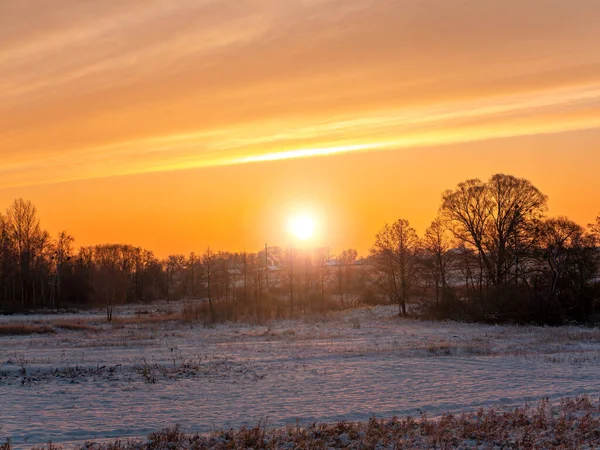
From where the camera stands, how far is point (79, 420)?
1396cm

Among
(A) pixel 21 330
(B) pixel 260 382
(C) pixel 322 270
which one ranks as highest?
(C) pixel 322 270

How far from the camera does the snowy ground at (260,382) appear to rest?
14.3 meters

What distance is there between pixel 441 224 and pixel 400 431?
5229cm

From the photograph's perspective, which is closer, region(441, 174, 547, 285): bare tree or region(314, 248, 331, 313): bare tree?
region(441, 174, 547, 285): bare tree

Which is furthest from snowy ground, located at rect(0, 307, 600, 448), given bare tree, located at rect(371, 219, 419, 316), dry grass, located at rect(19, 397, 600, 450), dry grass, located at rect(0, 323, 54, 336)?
bare tree, located at rect(371, 219, 419, 316)

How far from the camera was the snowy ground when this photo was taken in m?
14.3

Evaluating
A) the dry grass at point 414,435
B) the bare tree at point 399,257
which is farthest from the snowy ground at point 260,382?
the bare tree at point 399,257

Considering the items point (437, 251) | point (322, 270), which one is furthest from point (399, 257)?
point (322, 270)

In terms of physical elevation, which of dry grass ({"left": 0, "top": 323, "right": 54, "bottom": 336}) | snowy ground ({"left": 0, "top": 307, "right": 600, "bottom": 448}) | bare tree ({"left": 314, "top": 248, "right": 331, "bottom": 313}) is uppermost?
bare tree ({"left": 314, "top": 248, "right": 331, "bottom": 313})

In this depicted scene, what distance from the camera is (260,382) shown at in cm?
1925

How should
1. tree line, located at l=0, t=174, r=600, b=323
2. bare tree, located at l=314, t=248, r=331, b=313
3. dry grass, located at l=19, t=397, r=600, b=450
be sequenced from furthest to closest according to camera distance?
bare tree, located at l=314, t=248, r=331, b=313, tree line, located at l=0, t=174, r=600, b=323, dry grass, located at l=19, t=397, r=600, b=450

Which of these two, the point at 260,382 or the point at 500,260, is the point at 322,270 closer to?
the point at 500,260

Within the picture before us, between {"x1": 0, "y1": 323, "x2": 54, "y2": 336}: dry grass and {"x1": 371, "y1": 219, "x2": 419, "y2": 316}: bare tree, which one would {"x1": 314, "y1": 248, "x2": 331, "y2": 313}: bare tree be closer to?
{"x1": 371, "y1": 219, "x2": 419, "y2": 316}: bare tree

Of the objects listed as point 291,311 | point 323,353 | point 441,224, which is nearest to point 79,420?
point 323,353
